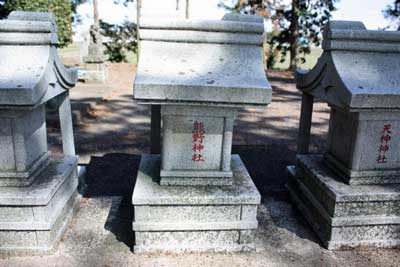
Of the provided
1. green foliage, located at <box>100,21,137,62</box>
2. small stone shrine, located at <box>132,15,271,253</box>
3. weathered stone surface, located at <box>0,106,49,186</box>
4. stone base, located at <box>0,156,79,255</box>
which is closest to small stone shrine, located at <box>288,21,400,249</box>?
small stone shrine, located at <box>132,15,271,253</box>

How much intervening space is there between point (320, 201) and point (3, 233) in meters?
2.90

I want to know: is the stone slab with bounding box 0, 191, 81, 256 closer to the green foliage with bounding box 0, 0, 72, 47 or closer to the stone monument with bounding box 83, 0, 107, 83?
the stone monument with bounding box 83, 0, 107, 83

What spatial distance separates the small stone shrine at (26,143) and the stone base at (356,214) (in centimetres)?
247

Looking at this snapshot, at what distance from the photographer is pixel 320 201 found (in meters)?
3.28

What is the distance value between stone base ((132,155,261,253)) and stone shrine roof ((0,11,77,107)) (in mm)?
1160

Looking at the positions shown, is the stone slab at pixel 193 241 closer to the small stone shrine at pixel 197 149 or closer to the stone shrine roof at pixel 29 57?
the small stone shrine at pixel 197 149

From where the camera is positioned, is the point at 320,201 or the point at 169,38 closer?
the point at 169,38

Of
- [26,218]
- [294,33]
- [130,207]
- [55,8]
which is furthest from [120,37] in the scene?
[26,218]

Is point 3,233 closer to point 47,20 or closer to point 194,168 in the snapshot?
point 194,168

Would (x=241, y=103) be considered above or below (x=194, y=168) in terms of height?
above

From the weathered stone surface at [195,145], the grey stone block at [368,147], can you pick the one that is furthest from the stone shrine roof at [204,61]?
the grey stone block at [368,147]

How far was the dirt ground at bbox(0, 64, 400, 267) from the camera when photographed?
287cm

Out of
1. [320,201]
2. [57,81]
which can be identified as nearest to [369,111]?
[320,201]

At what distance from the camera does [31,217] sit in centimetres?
274
